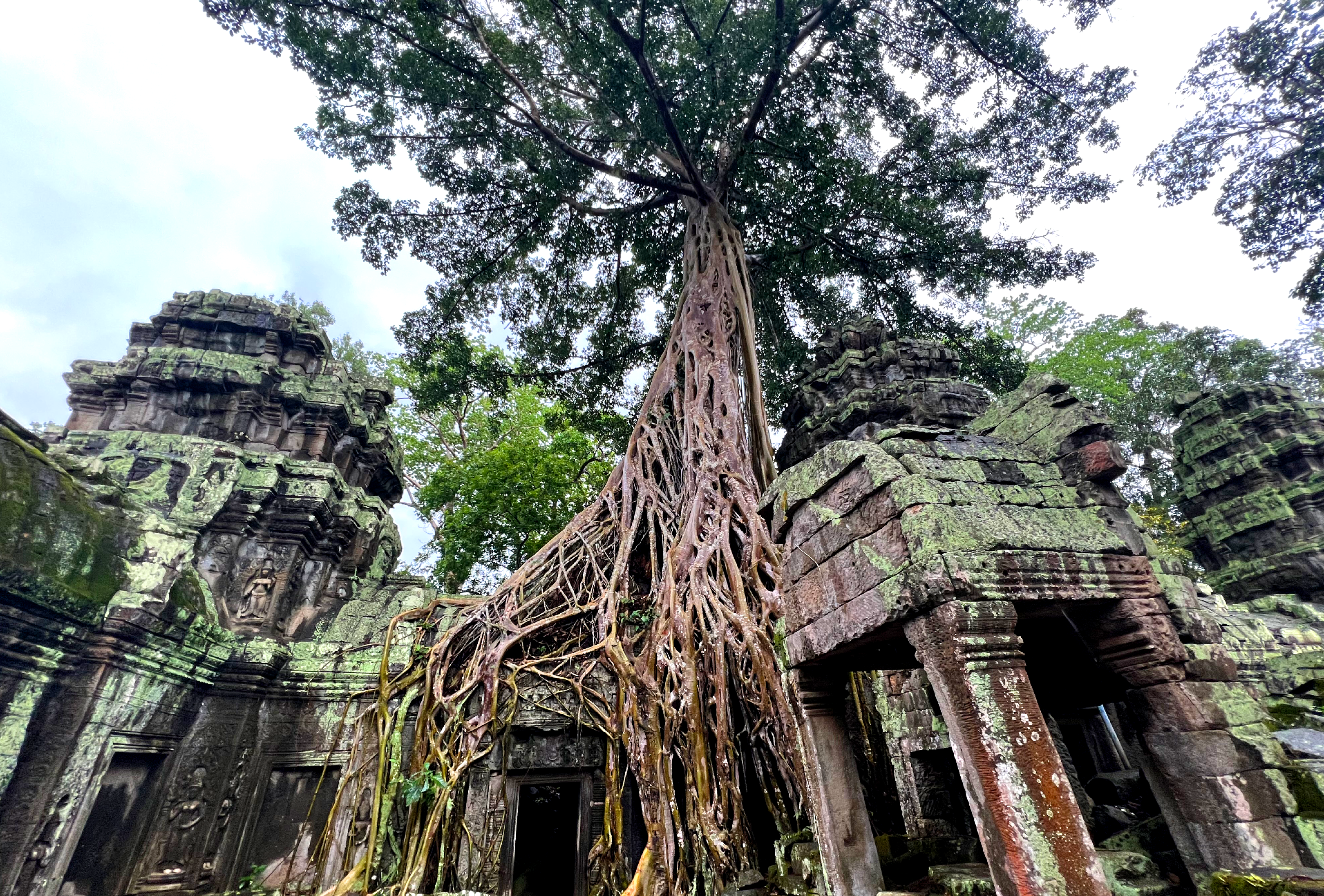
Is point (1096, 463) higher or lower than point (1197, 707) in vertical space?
higher

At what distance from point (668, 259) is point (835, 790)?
895cm

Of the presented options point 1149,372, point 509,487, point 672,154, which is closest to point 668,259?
point 672,154

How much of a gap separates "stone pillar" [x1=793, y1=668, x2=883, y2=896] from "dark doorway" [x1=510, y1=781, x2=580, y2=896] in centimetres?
649

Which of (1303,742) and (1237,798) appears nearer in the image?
(1237,798)

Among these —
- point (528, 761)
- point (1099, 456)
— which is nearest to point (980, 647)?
point (1099, 456)

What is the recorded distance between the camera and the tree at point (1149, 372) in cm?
1493

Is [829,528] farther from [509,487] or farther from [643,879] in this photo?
[509,487]

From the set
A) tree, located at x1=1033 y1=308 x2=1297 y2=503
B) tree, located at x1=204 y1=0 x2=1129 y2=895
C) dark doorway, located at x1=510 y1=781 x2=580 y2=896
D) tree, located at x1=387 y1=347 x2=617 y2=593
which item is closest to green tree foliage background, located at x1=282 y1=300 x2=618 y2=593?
tree, located at x1=387 y1=347 x2=617 y2=593

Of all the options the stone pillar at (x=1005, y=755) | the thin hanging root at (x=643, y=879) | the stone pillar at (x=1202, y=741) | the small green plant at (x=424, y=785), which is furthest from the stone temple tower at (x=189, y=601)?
the stone pillar at (x=1202, y=741)

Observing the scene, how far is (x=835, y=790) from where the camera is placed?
261cm

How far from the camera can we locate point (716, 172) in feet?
29.7

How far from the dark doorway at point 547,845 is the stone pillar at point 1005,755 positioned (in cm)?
745

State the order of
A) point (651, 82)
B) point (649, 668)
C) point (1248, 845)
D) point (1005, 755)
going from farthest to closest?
point (651, 82) < point (649, 668) < point (1248, 845) < point (1005, 755)

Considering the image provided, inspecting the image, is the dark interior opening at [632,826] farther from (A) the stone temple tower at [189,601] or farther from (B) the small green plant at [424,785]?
(A) the stone temple tower at [189,601]
